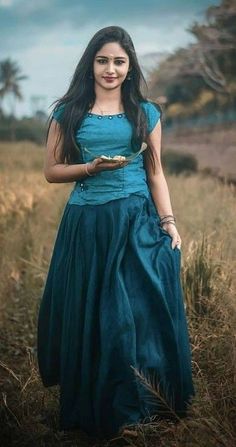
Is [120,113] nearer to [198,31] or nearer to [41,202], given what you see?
[198,31]

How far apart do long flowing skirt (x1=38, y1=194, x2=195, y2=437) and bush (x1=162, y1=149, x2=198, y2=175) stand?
14.1 feet

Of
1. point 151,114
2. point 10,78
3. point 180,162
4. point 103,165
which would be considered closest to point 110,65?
point 151,114

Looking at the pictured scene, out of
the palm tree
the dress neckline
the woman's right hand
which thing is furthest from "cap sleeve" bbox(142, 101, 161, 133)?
the palm tree

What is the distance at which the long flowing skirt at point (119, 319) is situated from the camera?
2236 mm

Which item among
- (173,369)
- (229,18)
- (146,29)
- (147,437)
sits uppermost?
(229,18)

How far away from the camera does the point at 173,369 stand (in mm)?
2305

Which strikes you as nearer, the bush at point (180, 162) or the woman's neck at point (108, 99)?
the woman's neck at point (108, 99)

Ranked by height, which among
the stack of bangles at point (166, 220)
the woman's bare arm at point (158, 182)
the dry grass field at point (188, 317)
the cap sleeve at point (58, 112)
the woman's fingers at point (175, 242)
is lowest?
the dry grass field at point (188, 317)

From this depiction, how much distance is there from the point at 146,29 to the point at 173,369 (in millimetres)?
2849

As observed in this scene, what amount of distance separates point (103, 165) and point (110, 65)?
1.39ft

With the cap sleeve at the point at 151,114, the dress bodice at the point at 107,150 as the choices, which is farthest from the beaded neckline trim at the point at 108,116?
the cap sleeve at the point at 151,114

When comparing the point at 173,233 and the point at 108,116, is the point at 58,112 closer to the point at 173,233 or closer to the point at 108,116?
the point at 108,116

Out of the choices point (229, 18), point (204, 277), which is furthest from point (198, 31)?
point (204, 277)

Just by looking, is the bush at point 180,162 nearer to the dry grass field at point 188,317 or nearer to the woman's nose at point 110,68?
the dry grass field at point 188,317
